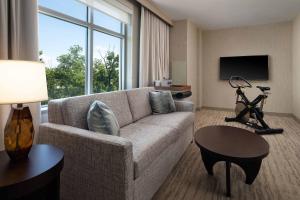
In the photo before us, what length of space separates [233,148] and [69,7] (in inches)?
100

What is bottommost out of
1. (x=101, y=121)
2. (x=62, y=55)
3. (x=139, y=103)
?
(x=101, y=121)

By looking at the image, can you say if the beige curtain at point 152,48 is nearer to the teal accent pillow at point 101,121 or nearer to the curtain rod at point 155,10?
the curtain rod at point 155,10

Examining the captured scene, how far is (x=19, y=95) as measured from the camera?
1.08 metres

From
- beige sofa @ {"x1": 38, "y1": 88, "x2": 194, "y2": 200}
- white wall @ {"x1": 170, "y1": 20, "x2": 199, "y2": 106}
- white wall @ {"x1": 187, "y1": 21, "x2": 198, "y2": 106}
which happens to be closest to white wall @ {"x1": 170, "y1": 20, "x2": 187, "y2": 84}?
white wall @ {"x1": 170, "y1": 20, "x2": 199, "y2": 106}

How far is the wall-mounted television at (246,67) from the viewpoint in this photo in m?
5.32

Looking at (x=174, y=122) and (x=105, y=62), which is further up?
(x=105, y=62)

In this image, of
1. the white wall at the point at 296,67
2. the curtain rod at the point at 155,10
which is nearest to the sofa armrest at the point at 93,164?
the curtain rod at the point at 155,10

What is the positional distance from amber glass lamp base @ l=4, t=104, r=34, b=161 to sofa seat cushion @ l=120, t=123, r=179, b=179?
0.69 meters

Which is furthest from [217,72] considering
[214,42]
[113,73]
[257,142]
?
[257,142]

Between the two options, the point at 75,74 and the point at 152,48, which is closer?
the point at 75,74

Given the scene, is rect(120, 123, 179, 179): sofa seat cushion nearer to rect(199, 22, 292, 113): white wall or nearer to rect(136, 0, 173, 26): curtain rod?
rect(136, 0, 173, 26): curtain rod

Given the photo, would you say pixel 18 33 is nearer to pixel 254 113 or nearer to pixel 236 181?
pixel 236 181

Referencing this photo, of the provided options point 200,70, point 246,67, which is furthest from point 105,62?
point 246,67

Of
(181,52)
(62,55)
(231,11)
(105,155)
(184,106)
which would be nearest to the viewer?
(105,155)
